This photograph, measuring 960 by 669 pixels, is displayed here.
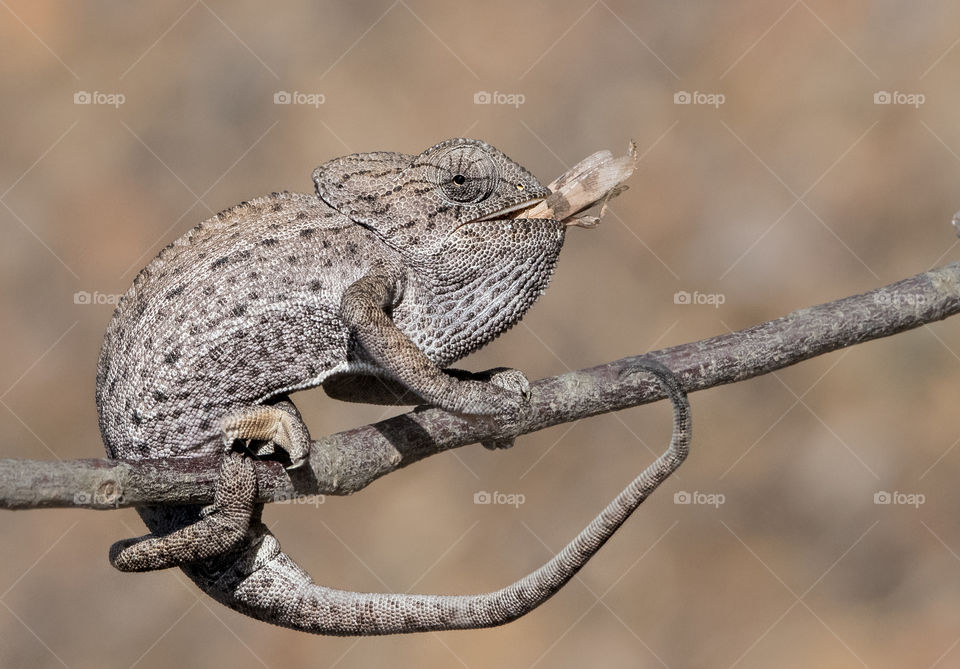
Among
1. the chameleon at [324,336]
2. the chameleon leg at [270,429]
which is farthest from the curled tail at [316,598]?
the chameleon leg at [270,429]

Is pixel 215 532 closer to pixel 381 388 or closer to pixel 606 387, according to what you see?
pixel 381 388

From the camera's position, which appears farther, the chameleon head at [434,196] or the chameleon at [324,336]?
the chameleon head at [434,196]

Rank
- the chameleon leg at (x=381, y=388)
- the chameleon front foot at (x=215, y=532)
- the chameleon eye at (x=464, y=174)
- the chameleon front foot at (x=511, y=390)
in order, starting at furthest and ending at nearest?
the chameleon leg at (x=381, y=388) → the chameleon eye at (x=464, y=174) → the chameleon front foot at (x=511, y=390) → the chameleon front foot at (x=215, y=532)

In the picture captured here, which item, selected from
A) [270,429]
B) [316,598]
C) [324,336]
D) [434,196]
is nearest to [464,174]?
[434,196]

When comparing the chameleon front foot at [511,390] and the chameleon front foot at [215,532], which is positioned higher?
the chameleon front foot at [511,390]

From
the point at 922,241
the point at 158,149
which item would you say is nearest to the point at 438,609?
the point at 158,149

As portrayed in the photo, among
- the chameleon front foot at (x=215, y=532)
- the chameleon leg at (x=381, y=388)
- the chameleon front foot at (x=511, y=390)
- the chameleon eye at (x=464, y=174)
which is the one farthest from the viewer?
the chameleon leg at (x=381, y=388)

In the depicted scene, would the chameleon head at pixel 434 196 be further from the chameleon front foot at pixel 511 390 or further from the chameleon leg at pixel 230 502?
the chameleon leg at pixel 230 502
